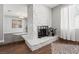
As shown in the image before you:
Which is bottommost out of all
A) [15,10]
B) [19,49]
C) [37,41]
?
[19,49]

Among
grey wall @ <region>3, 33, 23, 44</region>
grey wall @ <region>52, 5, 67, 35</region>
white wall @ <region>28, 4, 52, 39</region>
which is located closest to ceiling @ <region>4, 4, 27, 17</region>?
white wall @ <region>28, 4, 52, 39</region>

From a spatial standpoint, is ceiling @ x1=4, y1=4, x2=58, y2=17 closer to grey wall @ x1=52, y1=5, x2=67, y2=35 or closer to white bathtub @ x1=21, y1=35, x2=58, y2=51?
grey wall @ x1=52, y1=5, x2=67, y2=35

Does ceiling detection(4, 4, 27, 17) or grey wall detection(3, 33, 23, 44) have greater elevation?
ceiling detection(4, 4, 27, 17)

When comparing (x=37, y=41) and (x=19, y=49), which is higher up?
(x=37, y=41)

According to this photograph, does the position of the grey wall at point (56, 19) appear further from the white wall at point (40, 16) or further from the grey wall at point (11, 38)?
the grey wall at point (11, 38)

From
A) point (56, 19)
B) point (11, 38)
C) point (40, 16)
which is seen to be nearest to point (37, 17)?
point (40, 16)

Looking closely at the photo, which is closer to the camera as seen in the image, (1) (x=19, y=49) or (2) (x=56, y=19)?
(1) (x=19, y=49)

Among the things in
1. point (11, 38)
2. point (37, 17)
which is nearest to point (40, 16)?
point (37, 17)

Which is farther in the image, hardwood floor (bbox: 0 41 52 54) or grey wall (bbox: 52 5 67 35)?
grey wall (bbox: 52 5 67 35)

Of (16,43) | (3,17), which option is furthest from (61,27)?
(3,17)

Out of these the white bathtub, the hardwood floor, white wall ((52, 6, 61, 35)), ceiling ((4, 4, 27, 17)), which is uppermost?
ceiling ((4, 4, 27, 17))

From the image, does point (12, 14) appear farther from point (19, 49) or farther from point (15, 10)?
point (19, 49)

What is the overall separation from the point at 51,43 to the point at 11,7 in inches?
38.2
